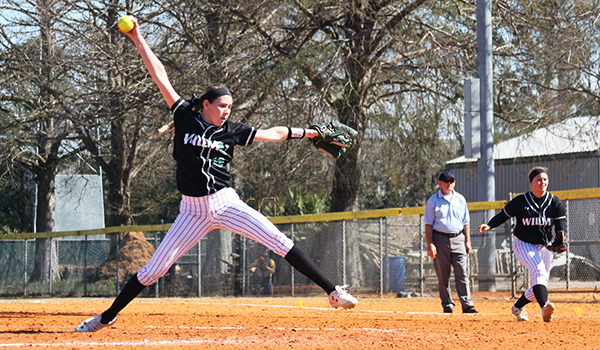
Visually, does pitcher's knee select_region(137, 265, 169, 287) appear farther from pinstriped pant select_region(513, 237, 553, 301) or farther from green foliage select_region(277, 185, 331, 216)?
green foliage select_region(277, 185, 331, 216)

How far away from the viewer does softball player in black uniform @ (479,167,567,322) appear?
7.93 m

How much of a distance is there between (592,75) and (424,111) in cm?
349

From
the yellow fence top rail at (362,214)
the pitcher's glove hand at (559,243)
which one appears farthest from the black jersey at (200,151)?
the yellow fence top rail at (362,214)

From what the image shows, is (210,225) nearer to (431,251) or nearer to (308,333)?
(308,333)

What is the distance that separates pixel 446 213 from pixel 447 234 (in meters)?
0.30

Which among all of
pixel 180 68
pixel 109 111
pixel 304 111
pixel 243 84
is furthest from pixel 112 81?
pixel 304 111

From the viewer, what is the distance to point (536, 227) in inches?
316

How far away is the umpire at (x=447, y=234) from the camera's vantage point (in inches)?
380

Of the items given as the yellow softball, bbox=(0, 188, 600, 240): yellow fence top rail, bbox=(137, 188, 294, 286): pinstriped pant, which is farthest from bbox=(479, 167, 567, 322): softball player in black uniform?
the yellow softball

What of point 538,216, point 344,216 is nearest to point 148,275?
point 538,216

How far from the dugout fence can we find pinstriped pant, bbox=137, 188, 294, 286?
823 centimetres

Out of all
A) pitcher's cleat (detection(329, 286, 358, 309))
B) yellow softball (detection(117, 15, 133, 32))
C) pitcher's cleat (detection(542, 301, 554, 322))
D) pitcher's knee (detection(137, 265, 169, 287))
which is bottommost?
pitcher's cleat (detection(542, 301, 554, 322))

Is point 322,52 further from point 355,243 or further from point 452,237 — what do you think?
point 452,237

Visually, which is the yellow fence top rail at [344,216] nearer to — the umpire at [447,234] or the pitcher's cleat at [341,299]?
the umpire at [447,234]
